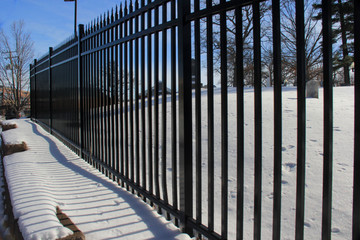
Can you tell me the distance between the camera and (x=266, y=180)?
345cm

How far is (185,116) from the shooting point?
2580 millimetres

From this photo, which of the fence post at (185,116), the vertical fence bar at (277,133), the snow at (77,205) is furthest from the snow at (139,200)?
the vertical fence bar at (277,133)

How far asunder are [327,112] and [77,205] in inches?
109

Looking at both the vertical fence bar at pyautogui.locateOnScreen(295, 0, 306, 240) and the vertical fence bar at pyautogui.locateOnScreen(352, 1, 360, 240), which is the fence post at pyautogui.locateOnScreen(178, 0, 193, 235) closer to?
the vertical fence bar at pyautogui.locateOnScreen(295, 0, 306, 240)

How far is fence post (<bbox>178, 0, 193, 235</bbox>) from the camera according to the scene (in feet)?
8.30

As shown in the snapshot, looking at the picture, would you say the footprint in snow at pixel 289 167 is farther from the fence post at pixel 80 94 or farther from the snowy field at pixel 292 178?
the fence post at pixel 80 94

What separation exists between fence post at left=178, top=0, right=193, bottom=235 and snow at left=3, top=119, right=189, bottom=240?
0.28 m

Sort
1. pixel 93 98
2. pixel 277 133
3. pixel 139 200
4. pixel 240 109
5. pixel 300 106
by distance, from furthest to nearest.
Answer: pixel 93 98
pixel 139 200
pixel 240 109
pixel 277 133
pixel 300 106

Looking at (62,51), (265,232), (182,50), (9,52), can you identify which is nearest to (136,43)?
(182,50)

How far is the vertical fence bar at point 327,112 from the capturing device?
1.49 meters

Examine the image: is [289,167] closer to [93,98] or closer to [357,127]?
[357,127]

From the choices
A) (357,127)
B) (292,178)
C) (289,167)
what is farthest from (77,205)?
(357,127)

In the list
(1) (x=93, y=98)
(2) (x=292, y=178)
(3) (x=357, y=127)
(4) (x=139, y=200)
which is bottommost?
(4) (x=139, y=200)

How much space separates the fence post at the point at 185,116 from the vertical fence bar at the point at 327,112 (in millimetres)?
1275
